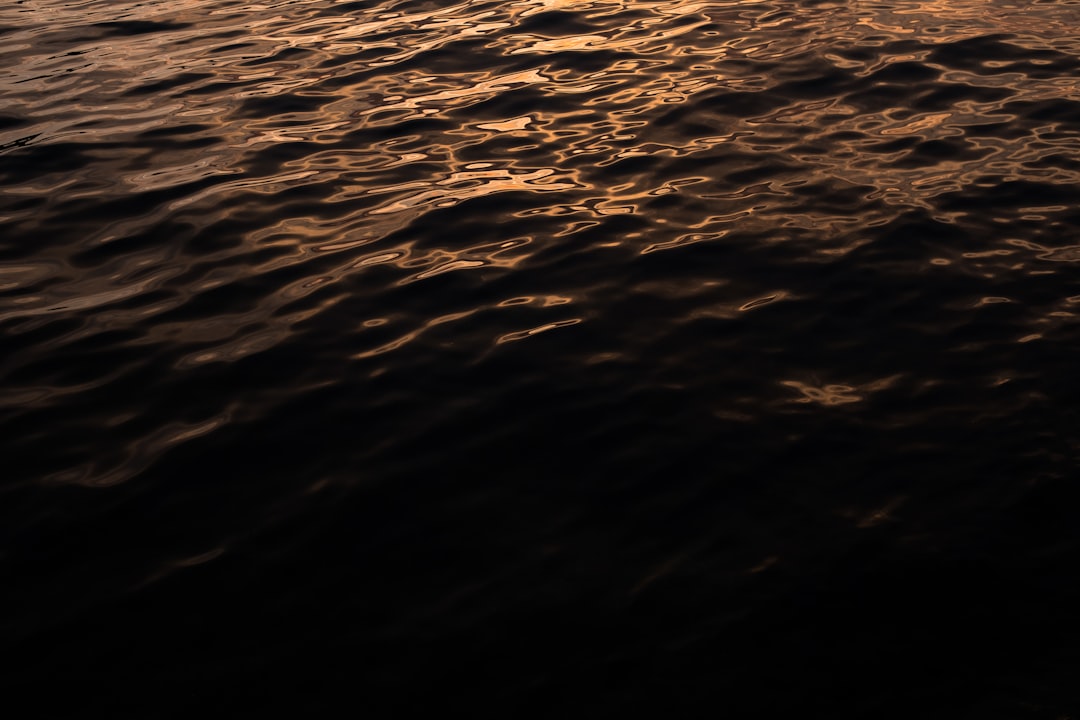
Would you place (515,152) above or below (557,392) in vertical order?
above

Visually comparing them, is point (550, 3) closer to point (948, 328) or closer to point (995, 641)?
point (948, 328)

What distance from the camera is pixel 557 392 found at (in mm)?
5398

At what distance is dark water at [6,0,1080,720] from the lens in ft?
12.7

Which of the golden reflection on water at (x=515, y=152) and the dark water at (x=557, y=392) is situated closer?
the dark water at (x=557, y=392)

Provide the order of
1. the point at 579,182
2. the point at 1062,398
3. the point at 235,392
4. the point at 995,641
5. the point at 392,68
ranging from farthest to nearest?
the point at 392,68
the point at 579,182
the point at 235,392
the point at 1062,398
the point at 995,641

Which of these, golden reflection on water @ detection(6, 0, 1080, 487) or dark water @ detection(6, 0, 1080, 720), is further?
golden reflection on water @ detection(6, 0, 1080, 487)

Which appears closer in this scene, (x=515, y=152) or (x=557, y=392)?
(x=557, y=392)

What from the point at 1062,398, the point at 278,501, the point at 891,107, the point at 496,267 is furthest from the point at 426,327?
the point at 891,107

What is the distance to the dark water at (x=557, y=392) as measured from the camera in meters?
3.88

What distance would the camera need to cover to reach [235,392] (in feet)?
18.4

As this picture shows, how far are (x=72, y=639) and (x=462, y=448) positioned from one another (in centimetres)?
186

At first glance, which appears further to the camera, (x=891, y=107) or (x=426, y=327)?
(x=891, y=107)

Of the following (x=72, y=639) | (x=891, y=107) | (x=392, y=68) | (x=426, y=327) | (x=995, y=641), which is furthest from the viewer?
(x=392, y=68)

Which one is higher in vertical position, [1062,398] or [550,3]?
[550,3]
